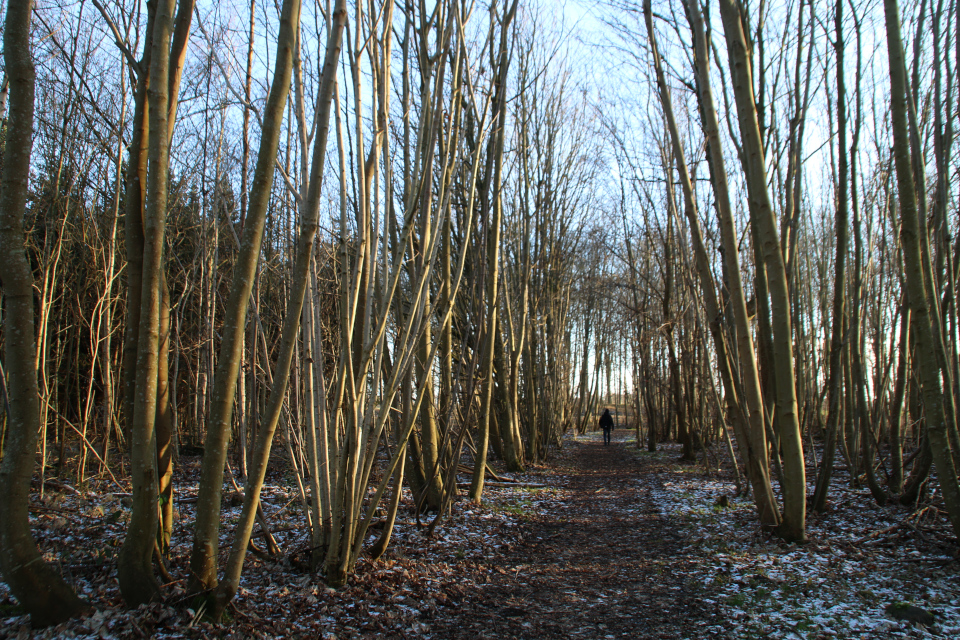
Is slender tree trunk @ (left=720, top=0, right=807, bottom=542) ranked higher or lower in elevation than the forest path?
higher

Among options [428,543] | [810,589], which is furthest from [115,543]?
[810,589]

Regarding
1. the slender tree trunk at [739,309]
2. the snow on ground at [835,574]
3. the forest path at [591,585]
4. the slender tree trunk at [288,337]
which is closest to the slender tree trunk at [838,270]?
the snow on ground at [835,574]

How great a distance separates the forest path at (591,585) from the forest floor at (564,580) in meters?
0.01

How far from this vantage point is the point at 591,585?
350 cm

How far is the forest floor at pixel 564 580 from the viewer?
262cm

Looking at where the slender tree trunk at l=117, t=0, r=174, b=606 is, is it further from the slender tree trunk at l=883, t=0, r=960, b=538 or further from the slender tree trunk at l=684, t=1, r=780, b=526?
the slender tree trunk at l=883, t=0, r=960, b=538

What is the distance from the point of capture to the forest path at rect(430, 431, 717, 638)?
2.81 meters

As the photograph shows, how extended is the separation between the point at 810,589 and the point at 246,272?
356cm

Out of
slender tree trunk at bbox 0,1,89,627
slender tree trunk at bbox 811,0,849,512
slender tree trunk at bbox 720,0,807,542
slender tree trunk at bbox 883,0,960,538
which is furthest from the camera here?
slender tree trunk at bbox 811,0,849,512

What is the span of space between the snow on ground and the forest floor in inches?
0.5

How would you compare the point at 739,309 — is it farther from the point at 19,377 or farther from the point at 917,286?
the point at 19,377

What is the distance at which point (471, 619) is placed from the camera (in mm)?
2912

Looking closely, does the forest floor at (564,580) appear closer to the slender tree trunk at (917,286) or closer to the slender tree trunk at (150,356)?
the slender tree trunk at (150,356)

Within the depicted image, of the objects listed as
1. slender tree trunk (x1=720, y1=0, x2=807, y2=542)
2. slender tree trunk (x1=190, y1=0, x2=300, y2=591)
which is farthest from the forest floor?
slender tree trunk (x1=190, y1=0, x2=300, y2=591)
